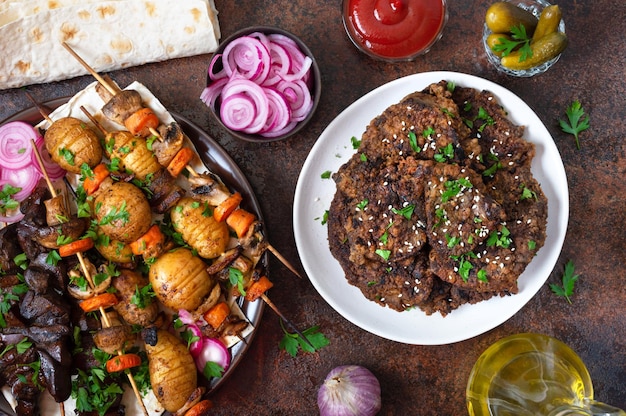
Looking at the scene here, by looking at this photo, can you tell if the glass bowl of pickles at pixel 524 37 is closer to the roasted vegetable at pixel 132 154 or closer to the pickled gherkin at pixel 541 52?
the pickled gherkin at pixel 541 52

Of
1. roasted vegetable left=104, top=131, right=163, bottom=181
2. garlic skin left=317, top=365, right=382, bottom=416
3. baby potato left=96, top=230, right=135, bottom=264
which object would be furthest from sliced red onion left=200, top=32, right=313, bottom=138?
garlic skin left=317, top=365, right=382, bottom=416

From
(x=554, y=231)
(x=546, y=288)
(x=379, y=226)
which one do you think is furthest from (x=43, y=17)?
(x=546, y=288)

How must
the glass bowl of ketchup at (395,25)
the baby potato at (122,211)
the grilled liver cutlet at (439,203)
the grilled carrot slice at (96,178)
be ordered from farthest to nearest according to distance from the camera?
1. the glass bowl of ketchup at (395,25)
2. the grilled carrot slice at (96,178)
3. the baby potato at (122,211)
4. the grilled liver cutlet at (439,203)

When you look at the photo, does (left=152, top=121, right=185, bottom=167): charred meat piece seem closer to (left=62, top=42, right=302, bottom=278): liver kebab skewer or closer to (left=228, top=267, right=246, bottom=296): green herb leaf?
(left=62, top=42, right=302, bottom=278): liver kebab skewer

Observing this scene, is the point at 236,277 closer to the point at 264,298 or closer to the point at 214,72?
the point at 264,298

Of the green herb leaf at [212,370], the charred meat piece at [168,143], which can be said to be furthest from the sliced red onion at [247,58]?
the green herb leaf at [212,370]

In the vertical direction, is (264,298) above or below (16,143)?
below

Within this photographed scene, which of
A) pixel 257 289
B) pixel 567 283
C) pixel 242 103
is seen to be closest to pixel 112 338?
pixel 257 289
